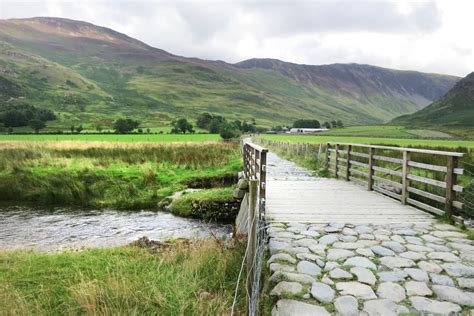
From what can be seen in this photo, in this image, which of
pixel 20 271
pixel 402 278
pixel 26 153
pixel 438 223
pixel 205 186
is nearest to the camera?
pixel 402 278

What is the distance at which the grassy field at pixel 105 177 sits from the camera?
15.2 meters

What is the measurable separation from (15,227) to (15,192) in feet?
17.4

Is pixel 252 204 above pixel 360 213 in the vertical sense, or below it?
above

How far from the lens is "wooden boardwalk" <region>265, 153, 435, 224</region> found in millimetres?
7289

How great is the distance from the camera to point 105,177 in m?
16.8

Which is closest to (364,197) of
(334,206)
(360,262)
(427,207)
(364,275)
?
(334,206)

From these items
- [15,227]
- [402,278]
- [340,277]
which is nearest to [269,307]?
[340,277]

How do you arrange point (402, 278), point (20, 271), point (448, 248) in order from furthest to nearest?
point (20, 271) → point (448, 248) → point (402, 278)

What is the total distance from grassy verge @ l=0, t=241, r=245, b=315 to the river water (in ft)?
9.18

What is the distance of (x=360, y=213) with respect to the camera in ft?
25.4

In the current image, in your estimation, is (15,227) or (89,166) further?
(89,166)

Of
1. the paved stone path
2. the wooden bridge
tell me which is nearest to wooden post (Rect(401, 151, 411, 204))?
the wooden bridge

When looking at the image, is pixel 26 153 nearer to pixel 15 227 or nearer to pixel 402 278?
pixel 15 227

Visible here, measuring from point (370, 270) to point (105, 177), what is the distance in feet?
47.5
